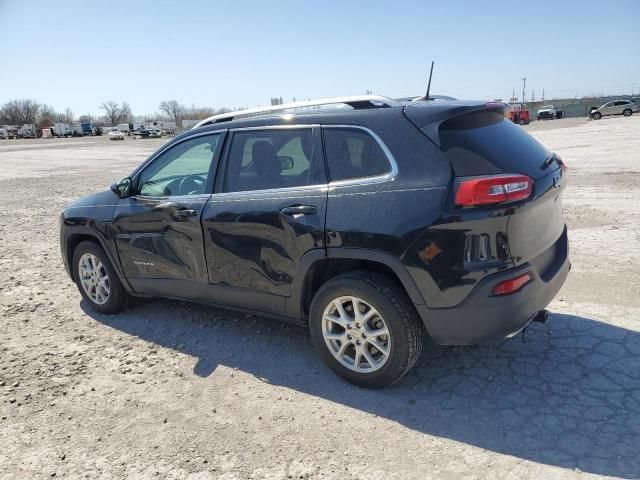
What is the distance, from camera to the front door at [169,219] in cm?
398

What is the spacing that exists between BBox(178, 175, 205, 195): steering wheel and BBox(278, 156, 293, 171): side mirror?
30.8 inches

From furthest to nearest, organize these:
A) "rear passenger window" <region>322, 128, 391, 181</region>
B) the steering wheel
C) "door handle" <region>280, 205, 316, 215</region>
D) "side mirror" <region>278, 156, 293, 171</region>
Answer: the steering wheel < "side mirror" <region>278, 156, 293, 171</region> < "door handle" <region>280, 205, 316, 215</region> < "rear passenger window" <region>322, 128, 391, 181</region>


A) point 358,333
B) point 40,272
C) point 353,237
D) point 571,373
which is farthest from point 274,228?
point 40,272

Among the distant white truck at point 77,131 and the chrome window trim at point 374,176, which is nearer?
the chrome window trim at point 374,176

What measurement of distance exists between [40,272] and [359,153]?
512 cm

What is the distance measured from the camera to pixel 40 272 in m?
6.41

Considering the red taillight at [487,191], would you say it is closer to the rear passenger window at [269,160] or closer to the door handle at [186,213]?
the rear passenger window at [269,160]

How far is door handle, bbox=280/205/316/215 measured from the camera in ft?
10.8

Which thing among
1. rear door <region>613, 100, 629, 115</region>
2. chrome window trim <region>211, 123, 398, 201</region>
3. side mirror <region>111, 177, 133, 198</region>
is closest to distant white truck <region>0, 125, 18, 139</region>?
rear door <region>613, 100, 629, 115</region>

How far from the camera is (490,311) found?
2.84 meters

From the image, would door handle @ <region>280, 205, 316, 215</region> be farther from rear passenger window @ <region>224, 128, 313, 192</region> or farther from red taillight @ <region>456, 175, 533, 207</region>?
red taillight @ <region>456, 175, 533, 207</region>

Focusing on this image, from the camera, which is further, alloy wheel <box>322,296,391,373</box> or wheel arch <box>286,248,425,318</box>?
alloy wheel <box>322,296,391,373</box>

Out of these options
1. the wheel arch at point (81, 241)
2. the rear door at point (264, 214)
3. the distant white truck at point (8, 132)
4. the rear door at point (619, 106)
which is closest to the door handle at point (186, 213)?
the rear door at point (264, 214)

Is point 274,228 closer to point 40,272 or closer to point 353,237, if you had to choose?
point 353,237
